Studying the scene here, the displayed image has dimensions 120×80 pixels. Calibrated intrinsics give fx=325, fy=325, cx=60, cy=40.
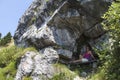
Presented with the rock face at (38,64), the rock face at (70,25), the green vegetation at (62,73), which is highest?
the rock face at (70,25)

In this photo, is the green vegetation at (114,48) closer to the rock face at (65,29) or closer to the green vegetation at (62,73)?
the green vegetation at (62,73)

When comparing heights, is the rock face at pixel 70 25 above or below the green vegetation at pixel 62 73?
above

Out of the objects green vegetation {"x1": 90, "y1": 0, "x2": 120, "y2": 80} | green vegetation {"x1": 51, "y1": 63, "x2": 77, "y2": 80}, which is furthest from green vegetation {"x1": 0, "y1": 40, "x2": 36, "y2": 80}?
green vegetation {"x1": 90, "y1": 0, "x2": 120, "y2": 80}

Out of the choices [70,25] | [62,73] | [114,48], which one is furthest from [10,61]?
[114,48]

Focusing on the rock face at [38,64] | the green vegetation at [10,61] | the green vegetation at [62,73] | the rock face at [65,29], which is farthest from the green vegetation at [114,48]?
the green vegetation at [10,61]

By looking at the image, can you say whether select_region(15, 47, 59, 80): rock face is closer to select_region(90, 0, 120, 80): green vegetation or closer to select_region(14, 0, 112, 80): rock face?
select_region(14, 0, 112, 80): rock face

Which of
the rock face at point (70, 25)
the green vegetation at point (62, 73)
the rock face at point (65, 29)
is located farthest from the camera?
the rock face at point (70, 25)

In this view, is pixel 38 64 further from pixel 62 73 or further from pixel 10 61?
pixel 10 61

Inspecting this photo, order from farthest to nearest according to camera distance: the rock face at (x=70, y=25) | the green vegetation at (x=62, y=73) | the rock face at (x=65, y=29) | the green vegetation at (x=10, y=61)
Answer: the green vegetation at (x=10, y=61), the rock face at (x=70, y=25), the rock face at (x=65, y=29), the green vegetation at (x=62, y=73)

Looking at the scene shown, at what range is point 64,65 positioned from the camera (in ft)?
68.5

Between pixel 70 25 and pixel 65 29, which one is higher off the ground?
pixel 70 25

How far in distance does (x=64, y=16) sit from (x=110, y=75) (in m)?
8.58

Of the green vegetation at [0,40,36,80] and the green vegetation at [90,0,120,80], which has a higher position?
the green vegetation at [90,0,120,80]

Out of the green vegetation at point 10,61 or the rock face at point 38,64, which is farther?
the green vegetation at point 10,61
